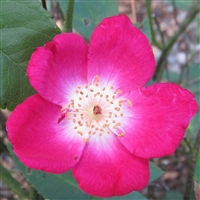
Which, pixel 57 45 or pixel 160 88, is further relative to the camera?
pixel 160 88

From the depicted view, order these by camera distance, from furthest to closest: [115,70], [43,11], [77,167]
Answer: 1. [115,70]
2. [77,167]
3. [43,11]

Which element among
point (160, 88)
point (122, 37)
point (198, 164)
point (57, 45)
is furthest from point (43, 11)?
point (198, 164)

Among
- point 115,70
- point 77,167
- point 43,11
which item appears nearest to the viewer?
point 43,11

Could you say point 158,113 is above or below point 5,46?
below

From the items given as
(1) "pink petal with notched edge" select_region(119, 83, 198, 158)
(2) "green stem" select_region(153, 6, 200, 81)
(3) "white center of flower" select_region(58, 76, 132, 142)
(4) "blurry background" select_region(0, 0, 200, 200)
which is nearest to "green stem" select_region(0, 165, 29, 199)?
(4) "blurry background" select_region(0, 0, 200, 200)

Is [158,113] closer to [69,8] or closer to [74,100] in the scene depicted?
[74,100]

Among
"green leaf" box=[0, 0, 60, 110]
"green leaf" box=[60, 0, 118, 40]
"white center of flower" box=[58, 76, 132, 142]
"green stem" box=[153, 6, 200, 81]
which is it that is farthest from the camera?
"green stem" box=[153, 6, 200, 81]

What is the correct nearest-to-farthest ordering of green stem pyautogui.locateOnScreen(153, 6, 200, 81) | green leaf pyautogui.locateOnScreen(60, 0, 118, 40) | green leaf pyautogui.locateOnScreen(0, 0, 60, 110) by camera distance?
green leaf pyautogui.locateOnScreen(0, 0, 60, 110) < green leaf pyautogui.locateOnScreen(60, 0, 118, 40) < green stem pyautogui.locateOnScreen(153, 6, 200, 81)

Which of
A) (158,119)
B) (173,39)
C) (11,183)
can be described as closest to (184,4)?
(173,39)

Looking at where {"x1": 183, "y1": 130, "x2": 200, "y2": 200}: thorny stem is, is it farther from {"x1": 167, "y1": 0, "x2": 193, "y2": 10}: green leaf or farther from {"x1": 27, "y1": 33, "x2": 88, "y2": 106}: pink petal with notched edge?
{"x1": 167, "y1": 0, "x2": 193, "y2": 10}: green leaf
